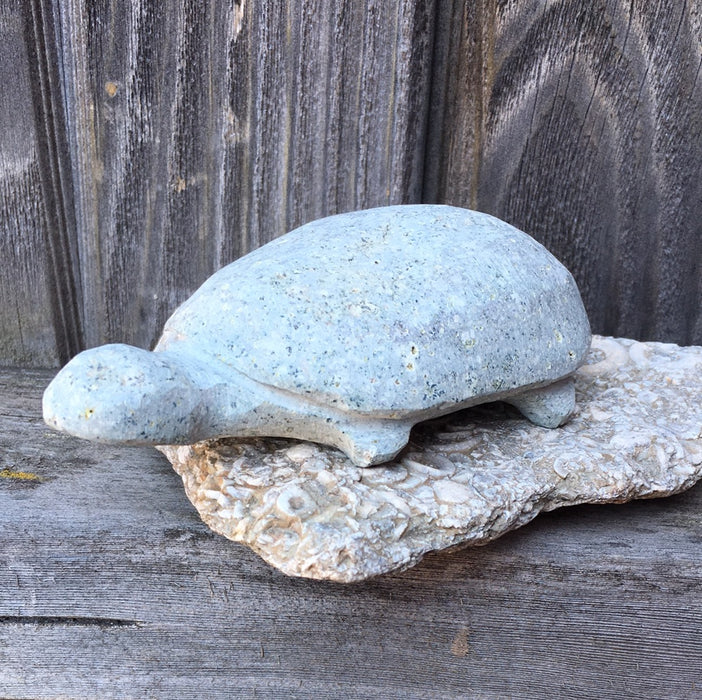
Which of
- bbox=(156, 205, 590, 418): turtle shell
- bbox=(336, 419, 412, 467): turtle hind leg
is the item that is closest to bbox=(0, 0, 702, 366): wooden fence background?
bbox=(156, 205, 590, 418): turtle shell

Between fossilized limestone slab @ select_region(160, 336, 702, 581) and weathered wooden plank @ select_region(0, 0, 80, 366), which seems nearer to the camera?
fossilized limestone slab @ select_region(160, 336, 702, 581)

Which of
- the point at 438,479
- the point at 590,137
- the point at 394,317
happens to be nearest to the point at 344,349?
the point at 394,317

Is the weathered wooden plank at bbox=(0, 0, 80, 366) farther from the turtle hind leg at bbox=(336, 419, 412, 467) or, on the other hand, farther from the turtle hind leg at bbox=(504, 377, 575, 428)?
the turtle hind leg at bbox=(504, 377, 575, 428)

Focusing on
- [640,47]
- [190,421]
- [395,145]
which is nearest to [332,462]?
[190,421]

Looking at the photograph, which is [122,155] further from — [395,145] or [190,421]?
[190,421]

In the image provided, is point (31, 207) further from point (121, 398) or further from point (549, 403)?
point (549, 403)

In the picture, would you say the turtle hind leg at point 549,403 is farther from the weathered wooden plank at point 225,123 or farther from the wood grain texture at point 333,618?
the weathered wooden plank at point 225,123
